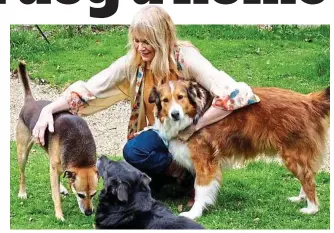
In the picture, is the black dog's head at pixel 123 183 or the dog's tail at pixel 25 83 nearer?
the black dog's head at pixel 123 183

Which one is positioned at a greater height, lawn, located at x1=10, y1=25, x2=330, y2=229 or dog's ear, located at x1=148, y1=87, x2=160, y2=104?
dog's ear, located at x1=148, y1=87, x2=160, y2=104

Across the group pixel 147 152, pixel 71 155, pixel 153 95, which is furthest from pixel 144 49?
pixel 71 155

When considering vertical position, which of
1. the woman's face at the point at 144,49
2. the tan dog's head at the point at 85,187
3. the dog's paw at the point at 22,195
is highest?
the woman's face at the point at 144,49

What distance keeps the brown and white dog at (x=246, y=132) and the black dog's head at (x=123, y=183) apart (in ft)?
3.02

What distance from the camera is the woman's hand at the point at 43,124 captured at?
253 inches

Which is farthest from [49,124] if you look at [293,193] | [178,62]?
[293,193]

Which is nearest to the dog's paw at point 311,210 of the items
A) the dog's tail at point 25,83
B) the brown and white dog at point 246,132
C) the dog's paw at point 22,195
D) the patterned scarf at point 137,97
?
the brown and white dog at point 246,132

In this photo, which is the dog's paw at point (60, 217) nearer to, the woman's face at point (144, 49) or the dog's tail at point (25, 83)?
the dog's tail at point (25, 83)

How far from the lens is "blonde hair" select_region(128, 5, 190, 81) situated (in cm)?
614

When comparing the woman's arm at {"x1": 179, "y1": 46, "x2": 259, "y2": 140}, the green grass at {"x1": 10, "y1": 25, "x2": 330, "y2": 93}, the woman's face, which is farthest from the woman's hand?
the green grass at {"x1": 10, "y1": 25, "x2": 330, "y2": 93}

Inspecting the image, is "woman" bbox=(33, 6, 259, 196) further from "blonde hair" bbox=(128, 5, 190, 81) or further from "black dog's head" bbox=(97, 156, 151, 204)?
"black dog's head" bbox=(97, 156, 151, 204)

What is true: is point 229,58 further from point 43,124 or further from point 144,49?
point 43,124

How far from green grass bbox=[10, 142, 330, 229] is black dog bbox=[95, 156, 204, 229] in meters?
0.68

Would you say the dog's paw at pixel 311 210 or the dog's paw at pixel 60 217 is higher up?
the dog's paw at pixel 311 210
